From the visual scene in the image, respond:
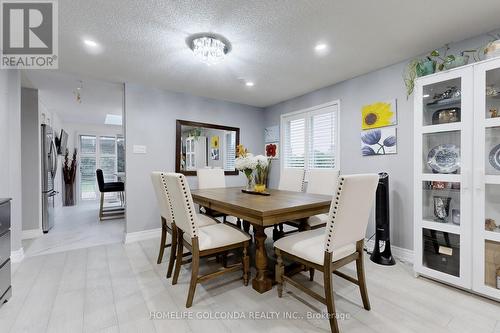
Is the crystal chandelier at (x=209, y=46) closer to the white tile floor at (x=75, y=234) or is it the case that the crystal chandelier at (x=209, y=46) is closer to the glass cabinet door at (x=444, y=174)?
the glass cabinet door at (x=444, y=174)

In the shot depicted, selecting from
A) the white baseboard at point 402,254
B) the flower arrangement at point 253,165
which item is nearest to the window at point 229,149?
the flower arrangement at point 253,165

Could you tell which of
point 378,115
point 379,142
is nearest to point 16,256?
point 379,142

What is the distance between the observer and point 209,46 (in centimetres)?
206

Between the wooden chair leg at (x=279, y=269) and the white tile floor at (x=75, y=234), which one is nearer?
the wooden chair leg at (x=279, y=269)

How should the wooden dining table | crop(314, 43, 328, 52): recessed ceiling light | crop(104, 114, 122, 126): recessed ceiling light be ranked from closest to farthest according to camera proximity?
the wooden dining table < crop(314, 43, 328, 52): recessed ceiling light < crop(104, 114, 122, 126): recessed ceiling light

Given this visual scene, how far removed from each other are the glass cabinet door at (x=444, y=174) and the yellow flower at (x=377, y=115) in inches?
21.5

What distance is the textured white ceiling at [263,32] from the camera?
1701 millimetres

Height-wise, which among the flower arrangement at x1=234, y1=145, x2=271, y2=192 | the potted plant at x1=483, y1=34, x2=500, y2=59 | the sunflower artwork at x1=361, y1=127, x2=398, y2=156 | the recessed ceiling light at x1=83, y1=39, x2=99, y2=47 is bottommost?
the flower arrangement at x1=234, y1=145, x2=271, y2=192

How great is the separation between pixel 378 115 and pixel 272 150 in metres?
2.10

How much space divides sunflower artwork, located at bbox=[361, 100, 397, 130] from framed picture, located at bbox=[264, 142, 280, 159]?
177 centimetres

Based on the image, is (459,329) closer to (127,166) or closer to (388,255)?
(388,255)

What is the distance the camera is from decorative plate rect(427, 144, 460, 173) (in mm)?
2031

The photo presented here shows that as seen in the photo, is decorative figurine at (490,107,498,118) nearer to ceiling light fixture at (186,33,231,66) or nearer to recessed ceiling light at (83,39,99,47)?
ceiling light fixture at (186,33,231,66)

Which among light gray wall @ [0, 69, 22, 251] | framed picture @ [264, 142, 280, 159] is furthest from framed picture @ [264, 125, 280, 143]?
light gray wall @ [0, 69, 22, 251]
